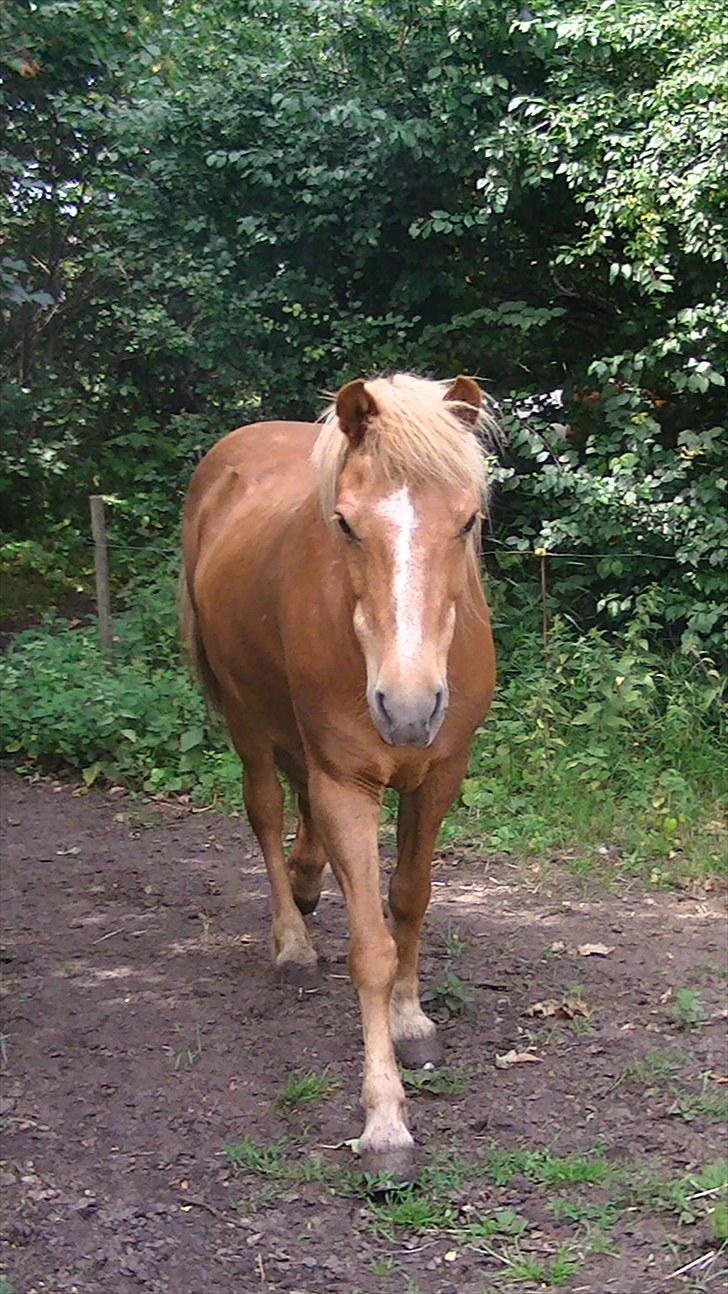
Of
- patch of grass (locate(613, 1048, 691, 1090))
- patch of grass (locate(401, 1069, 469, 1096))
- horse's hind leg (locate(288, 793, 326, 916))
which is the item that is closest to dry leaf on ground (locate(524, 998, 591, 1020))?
patch of grass (locate(613, 1048, 691, 1090))

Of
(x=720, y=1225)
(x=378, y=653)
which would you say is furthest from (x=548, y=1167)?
(x=378, y=653)

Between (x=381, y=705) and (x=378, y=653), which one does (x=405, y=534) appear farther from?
(x=381, y=705)

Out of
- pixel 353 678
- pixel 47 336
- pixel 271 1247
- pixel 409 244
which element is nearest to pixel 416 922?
pixel 353 678

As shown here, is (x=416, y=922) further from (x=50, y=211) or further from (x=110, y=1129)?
(x=50, y=211)

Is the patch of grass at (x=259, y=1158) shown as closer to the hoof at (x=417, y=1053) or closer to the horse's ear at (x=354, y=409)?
the hoof at (x=417, y=1053)

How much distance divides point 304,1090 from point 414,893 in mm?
595

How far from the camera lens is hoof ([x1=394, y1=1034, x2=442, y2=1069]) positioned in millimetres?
3557

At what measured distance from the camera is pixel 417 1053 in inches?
140

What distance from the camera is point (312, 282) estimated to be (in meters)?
8.04

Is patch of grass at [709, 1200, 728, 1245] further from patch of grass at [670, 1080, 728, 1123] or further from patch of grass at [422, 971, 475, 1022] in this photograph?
patch of grass at [422, 971, 475, 1022]

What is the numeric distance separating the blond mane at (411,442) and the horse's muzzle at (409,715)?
543 mm

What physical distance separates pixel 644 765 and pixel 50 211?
20.9ft

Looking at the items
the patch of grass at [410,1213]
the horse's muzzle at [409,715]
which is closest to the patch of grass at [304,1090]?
the patch of grass at [410,1213]

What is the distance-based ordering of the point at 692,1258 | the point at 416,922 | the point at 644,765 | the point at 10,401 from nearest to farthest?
1. the point at 692,1258
2. the point at 416,922
3. the point at 644,765
4. the point at 10,401
